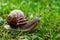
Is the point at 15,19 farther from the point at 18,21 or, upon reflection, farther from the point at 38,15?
the point at 38,15

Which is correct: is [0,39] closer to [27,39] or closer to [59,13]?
[27,39]

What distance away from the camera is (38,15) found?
11.5ft

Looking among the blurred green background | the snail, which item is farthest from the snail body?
the blurred green background

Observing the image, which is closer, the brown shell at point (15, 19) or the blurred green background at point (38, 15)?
the blurred green background at point (38, 15)

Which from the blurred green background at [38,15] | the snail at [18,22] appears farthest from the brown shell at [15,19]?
the blurred green background at [38,15]

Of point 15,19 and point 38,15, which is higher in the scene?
point 15,19

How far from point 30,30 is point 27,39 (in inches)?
11.5

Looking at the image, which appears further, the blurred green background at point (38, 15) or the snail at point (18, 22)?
the snail at point (18, 22)

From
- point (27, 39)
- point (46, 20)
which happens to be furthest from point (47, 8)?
point (27, 39)

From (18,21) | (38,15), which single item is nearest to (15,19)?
(18,21)

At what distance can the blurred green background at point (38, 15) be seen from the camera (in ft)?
8.97

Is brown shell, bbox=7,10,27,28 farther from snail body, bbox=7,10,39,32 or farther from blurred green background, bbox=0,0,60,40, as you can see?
blurred green background, bbox=0,0,60,40

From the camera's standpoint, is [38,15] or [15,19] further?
[38,15]

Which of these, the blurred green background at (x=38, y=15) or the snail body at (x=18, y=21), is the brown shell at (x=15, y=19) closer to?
the snail body at (x=18, y=21)
